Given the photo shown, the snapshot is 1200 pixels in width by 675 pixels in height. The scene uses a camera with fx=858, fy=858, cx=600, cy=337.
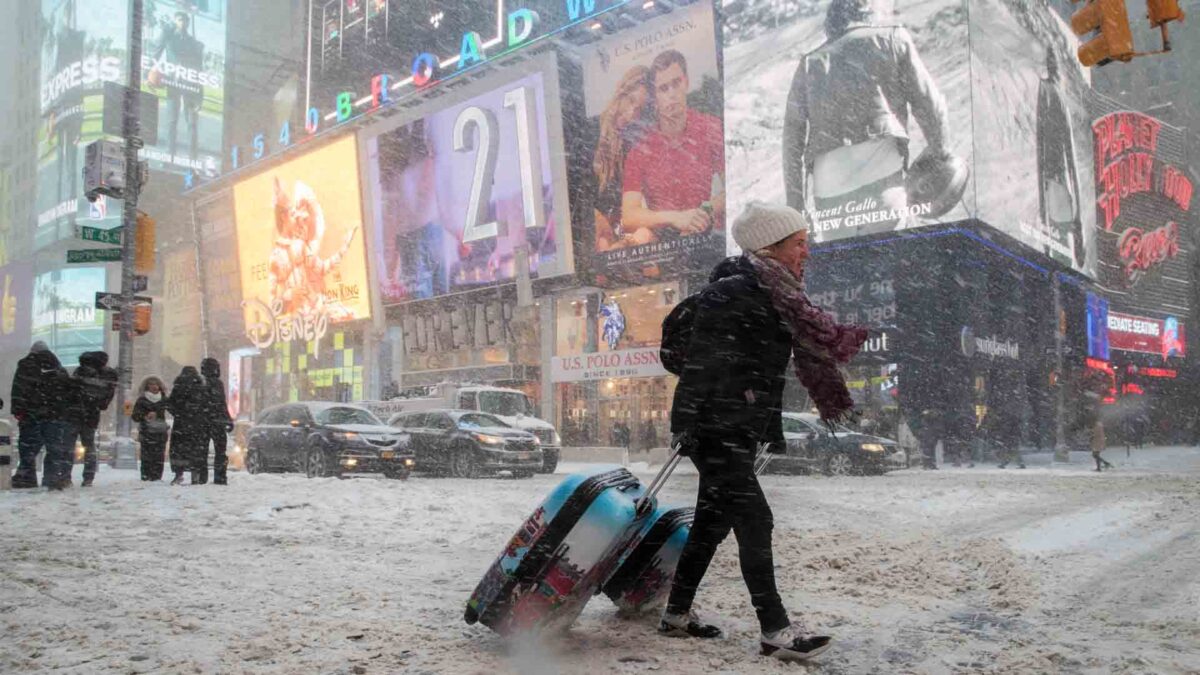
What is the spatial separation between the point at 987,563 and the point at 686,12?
2709 centimetres

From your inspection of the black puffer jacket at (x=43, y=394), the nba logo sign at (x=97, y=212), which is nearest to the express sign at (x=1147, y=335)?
the black puffer jacket at (x=43, y=394)

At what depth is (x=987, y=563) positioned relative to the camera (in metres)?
5.35

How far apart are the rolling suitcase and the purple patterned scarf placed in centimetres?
45

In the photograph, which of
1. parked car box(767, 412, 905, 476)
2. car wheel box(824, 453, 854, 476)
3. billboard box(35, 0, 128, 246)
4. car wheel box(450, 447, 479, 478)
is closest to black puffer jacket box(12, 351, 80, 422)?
car wheel box(450, 447, 479, 478)

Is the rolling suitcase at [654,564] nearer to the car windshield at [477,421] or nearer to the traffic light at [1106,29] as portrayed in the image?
the traffic light at [1106,29]

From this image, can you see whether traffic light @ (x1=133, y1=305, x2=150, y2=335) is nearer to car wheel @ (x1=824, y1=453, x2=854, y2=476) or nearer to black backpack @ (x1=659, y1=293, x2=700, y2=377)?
black backpack @ (x1=659, y1=293, x2=700, y2=377)

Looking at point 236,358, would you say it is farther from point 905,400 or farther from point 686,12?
point 905,400

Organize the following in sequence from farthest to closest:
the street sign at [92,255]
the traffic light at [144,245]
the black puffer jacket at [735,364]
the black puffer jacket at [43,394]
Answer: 1. the traffic light at [144,245]
2. the street sign at [92,255]
3. the black puffer jacket at [43,394]
4. the black puffer jacket at [735,364]

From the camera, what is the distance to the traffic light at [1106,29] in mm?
8414

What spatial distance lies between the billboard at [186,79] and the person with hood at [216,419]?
248 ft

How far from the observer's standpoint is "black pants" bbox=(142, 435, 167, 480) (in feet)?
38.6

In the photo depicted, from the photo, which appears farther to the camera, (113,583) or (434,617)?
(113,583)

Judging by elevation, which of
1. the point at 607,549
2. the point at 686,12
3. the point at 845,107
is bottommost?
the point at 607,549

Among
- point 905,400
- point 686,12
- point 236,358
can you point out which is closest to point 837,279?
point 905,400
